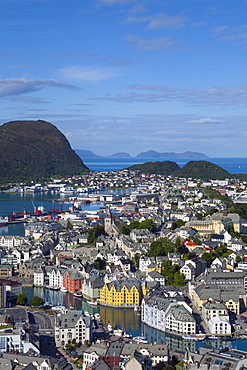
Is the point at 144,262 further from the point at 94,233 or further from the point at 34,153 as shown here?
the point at 34,153

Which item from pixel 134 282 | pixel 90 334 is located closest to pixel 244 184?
pixel 134 282

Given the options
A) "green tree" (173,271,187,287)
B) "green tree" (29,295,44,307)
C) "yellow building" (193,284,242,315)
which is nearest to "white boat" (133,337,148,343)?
"yellow building" (193,284,242,315)

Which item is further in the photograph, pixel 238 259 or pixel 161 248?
pixel 161 248

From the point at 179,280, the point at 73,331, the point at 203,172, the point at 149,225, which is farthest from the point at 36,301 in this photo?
the point at 203,172

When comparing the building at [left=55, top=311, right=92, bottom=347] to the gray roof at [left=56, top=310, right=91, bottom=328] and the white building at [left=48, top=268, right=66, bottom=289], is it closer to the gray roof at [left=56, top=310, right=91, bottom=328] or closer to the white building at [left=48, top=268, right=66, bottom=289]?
the gray roof at [left=56, top=310, right=91, bottom=328]

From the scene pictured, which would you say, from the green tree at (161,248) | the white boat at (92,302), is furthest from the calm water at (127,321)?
the green tree at (161,248)

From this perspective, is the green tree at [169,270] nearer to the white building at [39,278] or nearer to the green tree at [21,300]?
the white building at [39,278]

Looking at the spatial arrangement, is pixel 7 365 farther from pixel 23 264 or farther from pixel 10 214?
pixel 10 214
